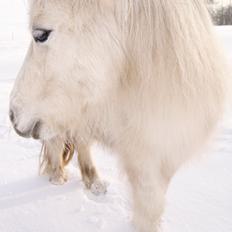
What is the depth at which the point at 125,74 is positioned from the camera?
3.90 feet

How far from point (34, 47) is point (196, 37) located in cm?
→ 57

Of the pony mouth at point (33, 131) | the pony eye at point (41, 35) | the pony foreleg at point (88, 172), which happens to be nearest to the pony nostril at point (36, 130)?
the pony mouth at point (33, 131)

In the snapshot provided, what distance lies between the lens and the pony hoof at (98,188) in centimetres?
212

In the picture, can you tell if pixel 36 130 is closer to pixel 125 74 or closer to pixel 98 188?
pixel 125 74

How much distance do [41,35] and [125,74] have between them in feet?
1.07

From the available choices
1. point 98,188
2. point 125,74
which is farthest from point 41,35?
point 98,188

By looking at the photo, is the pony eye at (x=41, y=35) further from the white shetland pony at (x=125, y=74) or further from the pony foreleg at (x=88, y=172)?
the pony foreleg at (x=88, y=172)

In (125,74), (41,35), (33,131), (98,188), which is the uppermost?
(41,35)

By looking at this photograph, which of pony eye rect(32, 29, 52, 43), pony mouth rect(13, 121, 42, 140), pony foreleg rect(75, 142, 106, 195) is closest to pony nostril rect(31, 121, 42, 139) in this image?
pony mouth rect(13, 121, 42, 140)

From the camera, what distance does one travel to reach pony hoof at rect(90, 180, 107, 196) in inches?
83.4

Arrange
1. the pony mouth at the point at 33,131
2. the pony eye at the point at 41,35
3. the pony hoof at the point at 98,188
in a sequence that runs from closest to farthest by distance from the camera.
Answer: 1. the pony eye at the point at 41,35
2. the pony mouth at the point at 33,131
3. the pony hoof at the point at 98,188

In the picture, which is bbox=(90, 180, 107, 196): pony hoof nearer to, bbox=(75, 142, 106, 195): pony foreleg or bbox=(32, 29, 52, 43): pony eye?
bbox=(75, 142, 106, 195): pony foreleg

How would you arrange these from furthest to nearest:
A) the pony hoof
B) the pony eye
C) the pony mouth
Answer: the pony hoof
the pony mouth
the pony eye

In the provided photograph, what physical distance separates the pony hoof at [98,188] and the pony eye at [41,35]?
1.27m
